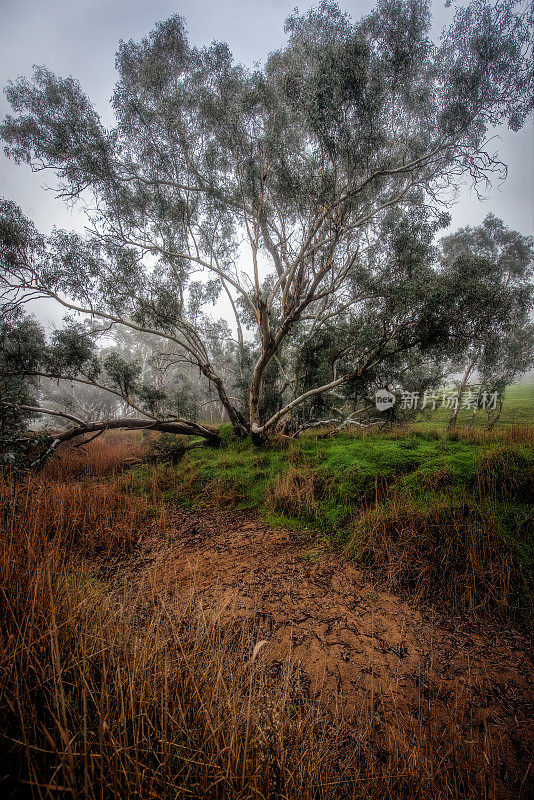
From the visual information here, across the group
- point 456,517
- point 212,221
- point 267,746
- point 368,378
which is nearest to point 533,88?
point 368,378

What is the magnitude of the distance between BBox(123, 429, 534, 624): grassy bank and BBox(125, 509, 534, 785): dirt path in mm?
424

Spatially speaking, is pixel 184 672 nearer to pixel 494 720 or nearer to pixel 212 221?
pixel 494 720

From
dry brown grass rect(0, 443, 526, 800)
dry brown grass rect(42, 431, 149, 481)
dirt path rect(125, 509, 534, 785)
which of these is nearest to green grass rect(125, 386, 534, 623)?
dirt path rect(125, 509, 534, 785)

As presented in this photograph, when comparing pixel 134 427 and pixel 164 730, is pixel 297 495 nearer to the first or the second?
pixel 164 730

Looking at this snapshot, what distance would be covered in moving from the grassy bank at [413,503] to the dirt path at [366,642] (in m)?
0.42

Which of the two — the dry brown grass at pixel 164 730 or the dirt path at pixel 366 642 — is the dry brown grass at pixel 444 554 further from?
the dry brown grass at pixel 164 730

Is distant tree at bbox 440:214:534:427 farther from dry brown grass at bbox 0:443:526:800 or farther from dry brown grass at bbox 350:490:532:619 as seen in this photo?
dry brown grass at bbox 0:443:526:800

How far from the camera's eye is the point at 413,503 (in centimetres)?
477

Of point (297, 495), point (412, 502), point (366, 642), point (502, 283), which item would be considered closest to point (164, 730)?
point (366, 642)

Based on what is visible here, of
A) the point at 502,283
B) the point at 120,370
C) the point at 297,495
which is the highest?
the point at 502,283

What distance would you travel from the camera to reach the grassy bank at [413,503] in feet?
11.9

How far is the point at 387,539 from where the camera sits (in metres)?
4.28

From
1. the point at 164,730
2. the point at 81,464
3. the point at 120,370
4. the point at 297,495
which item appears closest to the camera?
the point at 164,730

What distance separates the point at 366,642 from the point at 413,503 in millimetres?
2414
